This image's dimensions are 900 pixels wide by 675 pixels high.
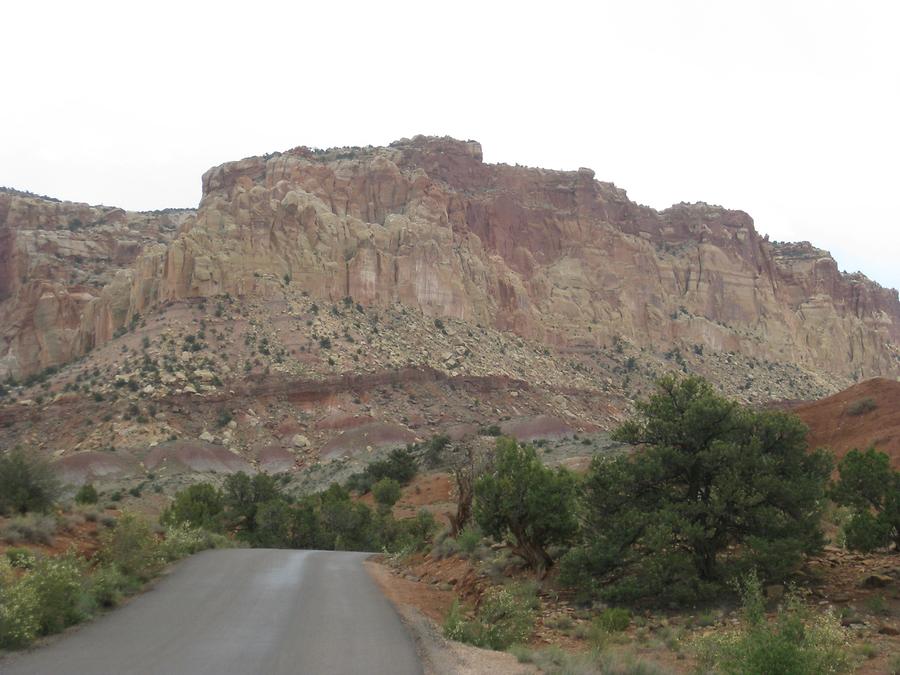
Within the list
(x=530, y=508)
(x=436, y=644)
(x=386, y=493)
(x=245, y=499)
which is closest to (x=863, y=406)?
(x=386, y=493)

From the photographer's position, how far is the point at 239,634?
38.4 feet

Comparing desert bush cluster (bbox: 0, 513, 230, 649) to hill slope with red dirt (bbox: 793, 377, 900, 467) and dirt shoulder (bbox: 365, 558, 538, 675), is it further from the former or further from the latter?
hill slope with red dirt (bbox: 793, 377, 900, 467)

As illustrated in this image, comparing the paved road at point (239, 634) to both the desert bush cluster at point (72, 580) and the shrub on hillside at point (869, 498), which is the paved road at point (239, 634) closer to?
the desert bush cluster at point (72, 580)

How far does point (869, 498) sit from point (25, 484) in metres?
22.0

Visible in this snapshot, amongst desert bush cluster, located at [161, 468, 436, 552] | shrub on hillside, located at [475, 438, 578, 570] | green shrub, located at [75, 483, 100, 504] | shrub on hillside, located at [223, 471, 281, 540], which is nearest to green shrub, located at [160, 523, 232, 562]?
green shrub, located at [75, 483, 100, 504]

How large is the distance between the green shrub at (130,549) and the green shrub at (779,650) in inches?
493

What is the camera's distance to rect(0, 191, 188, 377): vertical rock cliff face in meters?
94.7

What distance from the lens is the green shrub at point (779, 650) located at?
8.20m

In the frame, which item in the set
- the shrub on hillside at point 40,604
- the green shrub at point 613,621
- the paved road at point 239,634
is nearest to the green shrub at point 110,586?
the paved road at point 239,634

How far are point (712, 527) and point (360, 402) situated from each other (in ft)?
182

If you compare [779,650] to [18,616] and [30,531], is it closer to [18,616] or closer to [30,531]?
[18,616]

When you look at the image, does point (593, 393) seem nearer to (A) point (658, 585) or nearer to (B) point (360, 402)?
(B) point (360, 402)

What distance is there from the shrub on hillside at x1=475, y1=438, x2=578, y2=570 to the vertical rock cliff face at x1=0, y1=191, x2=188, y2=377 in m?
73.7

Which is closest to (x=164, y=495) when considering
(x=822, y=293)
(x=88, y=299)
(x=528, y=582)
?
(x=528, y=582)
